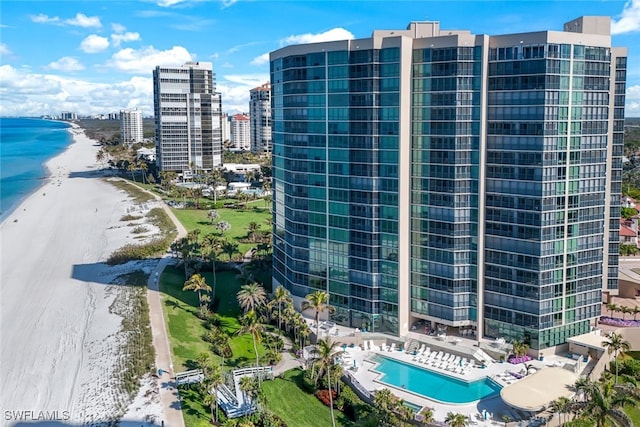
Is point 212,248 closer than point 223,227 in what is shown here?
Yes

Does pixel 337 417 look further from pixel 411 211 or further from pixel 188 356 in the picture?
pixel 411 211

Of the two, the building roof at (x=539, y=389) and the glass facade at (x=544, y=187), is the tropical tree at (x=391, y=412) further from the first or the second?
the glass facade at (x=544, y=187)

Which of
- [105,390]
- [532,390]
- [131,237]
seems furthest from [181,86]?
[532,390]

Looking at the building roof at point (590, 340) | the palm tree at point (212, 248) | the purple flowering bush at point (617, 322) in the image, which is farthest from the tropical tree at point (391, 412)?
the palm tree at point (212, 248)

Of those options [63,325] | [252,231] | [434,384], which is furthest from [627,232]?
Result: [63,325]

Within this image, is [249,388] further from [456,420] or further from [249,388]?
[456,420]

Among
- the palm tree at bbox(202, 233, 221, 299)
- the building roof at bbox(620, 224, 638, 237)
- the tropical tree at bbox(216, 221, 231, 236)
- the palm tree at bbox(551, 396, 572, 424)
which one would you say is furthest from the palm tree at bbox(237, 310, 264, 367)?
the building roof at bbox(620, 224, 638, 237)
